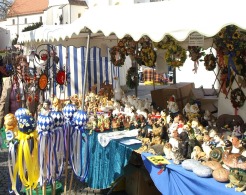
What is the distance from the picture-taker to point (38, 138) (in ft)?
8.73

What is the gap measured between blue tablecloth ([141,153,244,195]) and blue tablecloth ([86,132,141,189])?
40cm

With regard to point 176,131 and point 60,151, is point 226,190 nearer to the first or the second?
point 176,131

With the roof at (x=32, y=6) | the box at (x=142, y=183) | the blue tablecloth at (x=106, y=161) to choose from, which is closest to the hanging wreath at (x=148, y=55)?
the blue tablecloth at (x=106, y=161)

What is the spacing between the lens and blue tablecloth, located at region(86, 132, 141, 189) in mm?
3236

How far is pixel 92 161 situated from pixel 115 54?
7.30 ft

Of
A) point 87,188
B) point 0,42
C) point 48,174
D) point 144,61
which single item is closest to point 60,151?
point 48,174

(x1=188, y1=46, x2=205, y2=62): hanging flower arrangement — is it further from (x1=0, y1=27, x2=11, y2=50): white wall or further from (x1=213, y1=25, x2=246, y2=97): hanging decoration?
(x1=0, y1=27, x2=11, y2=50): white wall

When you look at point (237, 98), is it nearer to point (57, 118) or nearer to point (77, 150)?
point (77, 150)

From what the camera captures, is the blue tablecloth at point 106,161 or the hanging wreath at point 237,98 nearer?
the blue tablecloth at point 106,161

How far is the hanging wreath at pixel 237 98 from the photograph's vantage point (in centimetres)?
384

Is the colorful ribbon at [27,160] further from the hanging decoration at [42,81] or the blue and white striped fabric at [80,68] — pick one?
the blue and white striped fabric at [80,68]

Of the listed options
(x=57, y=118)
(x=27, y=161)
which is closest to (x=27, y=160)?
(x=27, y=161)

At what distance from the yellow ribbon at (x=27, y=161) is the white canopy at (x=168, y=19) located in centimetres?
125

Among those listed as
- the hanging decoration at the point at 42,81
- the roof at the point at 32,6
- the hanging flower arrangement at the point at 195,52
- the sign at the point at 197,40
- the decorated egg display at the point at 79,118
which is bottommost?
the decorated egg display at the point at 79,118
